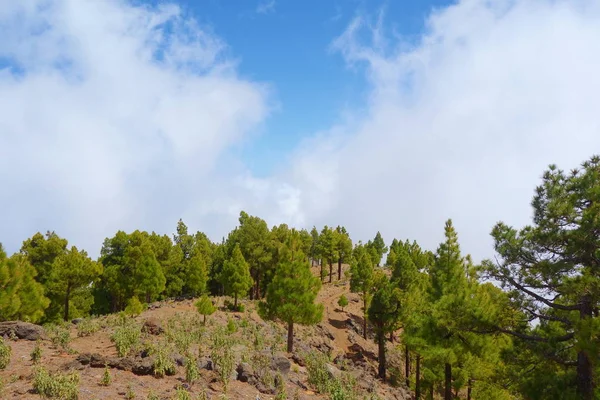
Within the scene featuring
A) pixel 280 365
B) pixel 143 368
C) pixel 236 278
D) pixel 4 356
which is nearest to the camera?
pixel 4 356

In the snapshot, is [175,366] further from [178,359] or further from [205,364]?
[205,364]

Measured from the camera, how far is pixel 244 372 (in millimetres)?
17797

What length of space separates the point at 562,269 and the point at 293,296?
18687 millimetres

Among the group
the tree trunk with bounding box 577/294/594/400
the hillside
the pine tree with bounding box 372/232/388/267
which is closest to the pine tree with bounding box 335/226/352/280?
the pine tree with bounding box 372/232/388/267

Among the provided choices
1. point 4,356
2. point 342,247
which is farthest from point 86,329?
point 342,247

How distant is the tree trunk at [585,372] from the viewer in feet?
40.3

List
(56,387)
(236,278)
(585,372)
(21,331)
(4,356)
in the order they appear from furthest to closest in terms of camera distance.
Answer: (236,278)
(21,331)
(4,356)
(585,372)
(56,387)

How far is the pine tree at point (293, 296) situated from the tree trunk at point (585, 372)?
1760cm

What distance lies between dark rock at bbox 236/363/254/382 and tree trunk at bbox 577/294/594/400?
43.6ft

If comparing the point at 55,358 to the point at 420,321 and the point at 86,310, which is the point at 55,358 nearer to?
the point at 420,321

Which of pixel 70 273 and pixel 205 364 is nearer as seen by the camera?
pixel 205 364

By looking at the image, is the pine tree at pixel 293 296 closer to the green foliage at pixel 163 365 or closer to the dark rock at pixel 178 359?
the dark rock at pixel 178 359

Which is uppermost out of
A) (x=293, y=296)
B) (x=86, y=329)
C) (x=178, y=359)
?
(x=293, y=296)

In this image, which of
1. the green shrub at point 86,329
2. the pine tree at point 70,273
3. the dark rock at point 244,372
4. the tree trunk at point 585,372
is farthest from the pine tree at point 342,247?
the tree trunk at point 585,372
